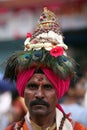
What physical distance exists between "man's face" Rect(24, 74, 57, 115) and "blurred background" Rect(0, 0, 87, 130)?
29.9 feet

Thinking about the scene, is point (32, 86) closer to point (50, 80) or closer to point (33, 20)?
point (50, 80)

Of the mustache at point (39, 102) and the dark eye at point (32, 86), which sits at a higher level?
the dark eye at point (32, 86)

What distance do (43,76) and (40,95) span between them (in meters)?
0.20

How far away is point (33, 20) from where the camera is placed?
15266mm

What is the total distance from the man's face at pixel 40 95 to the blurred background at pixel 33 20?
9.12 meters

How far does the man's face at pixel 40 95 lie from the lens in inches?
217

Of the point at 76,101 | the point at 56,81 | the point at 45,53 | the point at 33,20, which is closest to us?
the point at 56,81

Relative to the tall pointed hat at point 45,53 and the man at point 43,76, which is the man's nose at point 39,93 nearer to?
the man at point 43,76

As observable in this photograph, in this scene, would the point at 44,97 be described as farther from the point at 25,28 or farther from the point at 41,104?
the point at 25,28

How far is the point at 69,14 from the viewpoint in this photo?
15109mm

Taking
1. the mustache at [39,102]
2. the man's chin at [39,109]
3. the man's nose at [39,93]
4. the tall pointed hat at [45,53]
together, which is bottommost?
the man's chin at [39,109]

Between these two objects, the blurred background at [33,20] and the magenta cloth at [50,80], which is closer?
the magenta cloth at [50,80]

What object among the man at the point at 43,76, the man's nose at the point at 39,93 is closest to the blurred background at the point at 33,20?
the man at the point at 43,76

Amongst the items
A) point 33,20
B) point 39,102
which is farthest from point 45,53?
point 33,20
